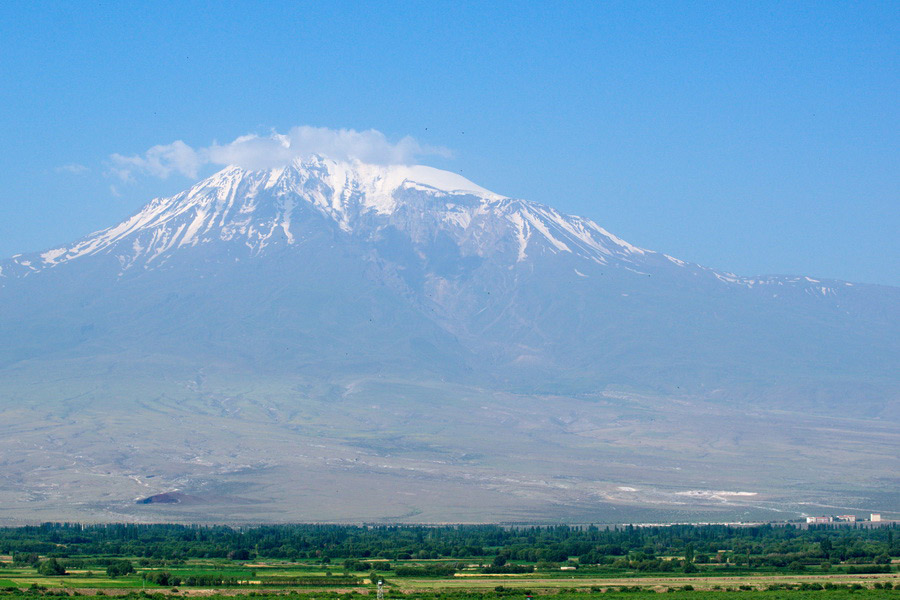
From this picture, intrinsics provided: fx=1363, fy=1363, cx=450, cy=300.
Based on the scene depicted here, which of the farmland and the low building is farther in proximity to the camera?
the low building

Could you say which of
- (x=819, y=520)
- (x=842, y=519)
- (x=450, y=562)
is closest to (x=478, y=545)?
(x=450, y=562)

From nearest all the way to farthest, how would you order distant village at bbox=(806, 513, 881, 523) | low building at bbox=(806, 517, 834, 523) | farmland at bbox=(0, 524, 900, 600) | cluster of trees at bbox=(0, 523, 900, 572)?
farmland at bbox=(0, 524, 900, 600) → cluster of trees at bbox=(0, 523, 900, 572) → low building at bbox=(806, 517, 834, 523) → distant village at bbox=(806, 513, 881, 523)

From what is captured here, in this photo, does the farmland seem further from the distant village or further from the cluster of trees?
the distant village

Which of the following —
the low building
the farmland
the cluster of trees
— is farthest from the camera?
the low building

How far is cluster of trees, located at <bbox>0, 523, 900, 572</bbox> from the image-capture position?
2522 inches

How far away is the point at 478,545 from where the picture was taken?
240ft

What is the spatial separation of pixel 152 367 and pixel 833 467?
95.8 metres

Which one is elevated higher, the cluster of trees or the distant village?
the distant village

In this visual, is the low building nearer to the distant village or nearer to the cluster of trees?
the distant village

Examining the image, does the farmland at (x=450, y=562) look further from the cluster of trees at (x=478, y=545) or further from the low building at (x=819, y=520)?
the low building at (x=819, y=520)

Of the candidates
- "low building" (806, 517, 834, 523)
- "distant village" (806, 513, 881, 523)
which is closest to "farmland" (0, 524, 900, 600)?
"low building" (806, 517, 834, 523)

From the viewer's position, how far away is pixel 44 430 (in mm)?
150125

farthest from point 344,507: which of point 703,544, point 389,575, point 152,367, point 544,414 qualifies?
point 152,367

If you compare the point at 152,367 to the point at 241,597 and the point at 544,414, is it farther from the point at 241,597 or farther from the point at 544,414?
the point at 241,597
